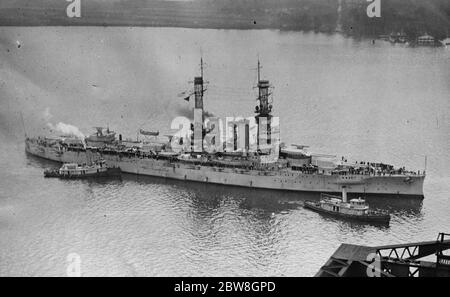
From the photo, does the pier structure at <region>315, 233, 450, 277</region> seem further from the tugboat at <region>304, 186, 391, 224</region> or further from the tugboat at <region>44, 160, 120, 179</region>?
the tugboat at <region>44, 160, 120, 179</region>

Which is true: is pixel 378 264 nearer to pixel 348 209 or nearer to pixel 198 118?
pixel 348 209

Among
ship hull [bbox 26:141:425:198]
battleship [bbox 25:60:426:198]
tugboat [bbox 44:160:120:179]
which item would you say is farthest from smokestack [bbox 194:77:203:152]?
tugboat [bbox 44:160:120:179]

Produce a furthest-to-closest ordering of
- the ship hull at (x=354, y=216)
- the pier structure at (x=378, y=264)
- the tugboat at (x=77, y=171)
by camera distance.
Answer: the tugboat at (x=77, y=171), the ship hull at (x=354, y=216), the pier structure at (x=378, y=264)

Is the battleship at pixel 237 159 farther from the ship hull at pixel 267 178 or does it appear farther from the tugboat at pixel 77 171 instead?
the tugboat at pixel 77 171

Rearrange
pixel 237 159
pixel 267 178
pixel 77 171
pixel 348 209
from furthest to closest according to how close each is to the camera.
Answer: pixel 77 171
pixel 237 159
pixel 267 178
pixel 348 209

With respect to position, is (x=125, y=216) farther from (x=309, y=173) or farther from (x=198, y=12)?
(x=198, y=12)

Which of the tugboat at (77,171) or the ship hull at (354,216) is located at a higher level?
the tugboat at (77,171)

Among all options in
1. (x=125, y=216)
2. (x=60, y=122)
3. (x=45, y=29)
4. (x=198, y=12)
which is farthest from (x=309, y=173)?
(x=198, y=12)

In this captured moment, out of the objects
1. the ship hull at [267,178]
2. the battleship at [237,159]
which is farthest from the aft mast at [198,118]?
the ship hull at [267,178]

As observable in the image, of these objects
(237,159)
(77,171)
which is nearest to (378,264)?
(237,159)
